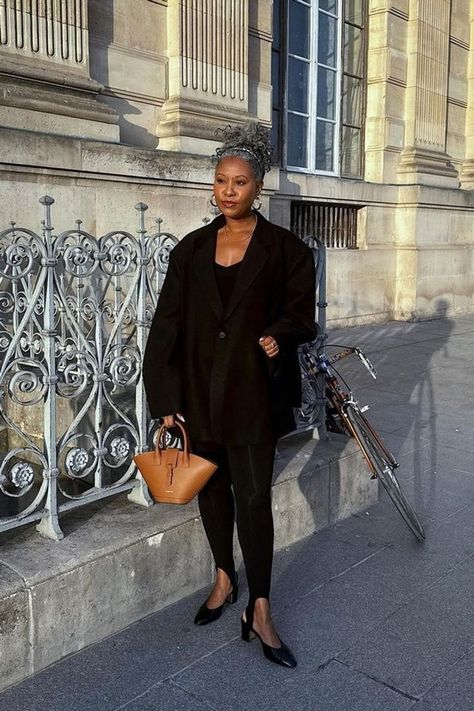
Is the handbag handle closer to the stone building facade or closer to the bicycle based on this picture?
the bicycle

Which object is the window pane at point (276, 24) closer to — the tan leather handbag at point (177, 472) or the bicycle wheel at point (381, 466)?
the bicycle wheel at point (381, 466)

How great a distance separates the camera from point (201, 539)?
3588 millimetres

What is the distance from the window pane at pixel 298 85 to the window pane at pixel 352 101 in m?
1.04

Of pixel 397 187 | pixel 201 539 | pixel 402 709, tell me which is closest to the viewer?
pixel 402 709

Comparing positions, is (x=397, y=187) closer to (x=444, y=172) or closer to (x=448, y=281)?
(x=444, y=172)

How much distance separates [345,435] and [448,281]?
414 inches

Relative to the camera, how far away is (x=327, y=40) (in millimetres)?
12664

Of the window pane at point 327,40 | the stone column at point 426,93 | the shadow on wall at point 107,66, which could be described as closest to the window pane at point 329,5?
the window pane at point 327,40

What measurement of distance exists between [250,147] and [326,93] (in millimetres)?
10614

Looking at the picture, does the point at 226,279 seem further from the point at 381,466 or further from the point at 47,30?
the point at 47,30

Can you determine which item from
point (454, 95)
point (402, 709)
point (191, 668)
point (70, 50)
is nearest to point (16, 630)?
point (191, 668)

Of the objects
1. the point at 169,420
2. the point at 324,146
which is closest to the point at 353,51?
the point at 324,146

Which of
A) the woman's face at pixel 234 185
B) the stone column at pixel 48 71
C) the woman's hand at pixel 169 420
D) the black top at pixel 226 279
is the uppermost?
the stone column at pixel 48 71

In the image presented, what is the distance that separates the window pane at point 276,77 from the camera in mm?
11688
